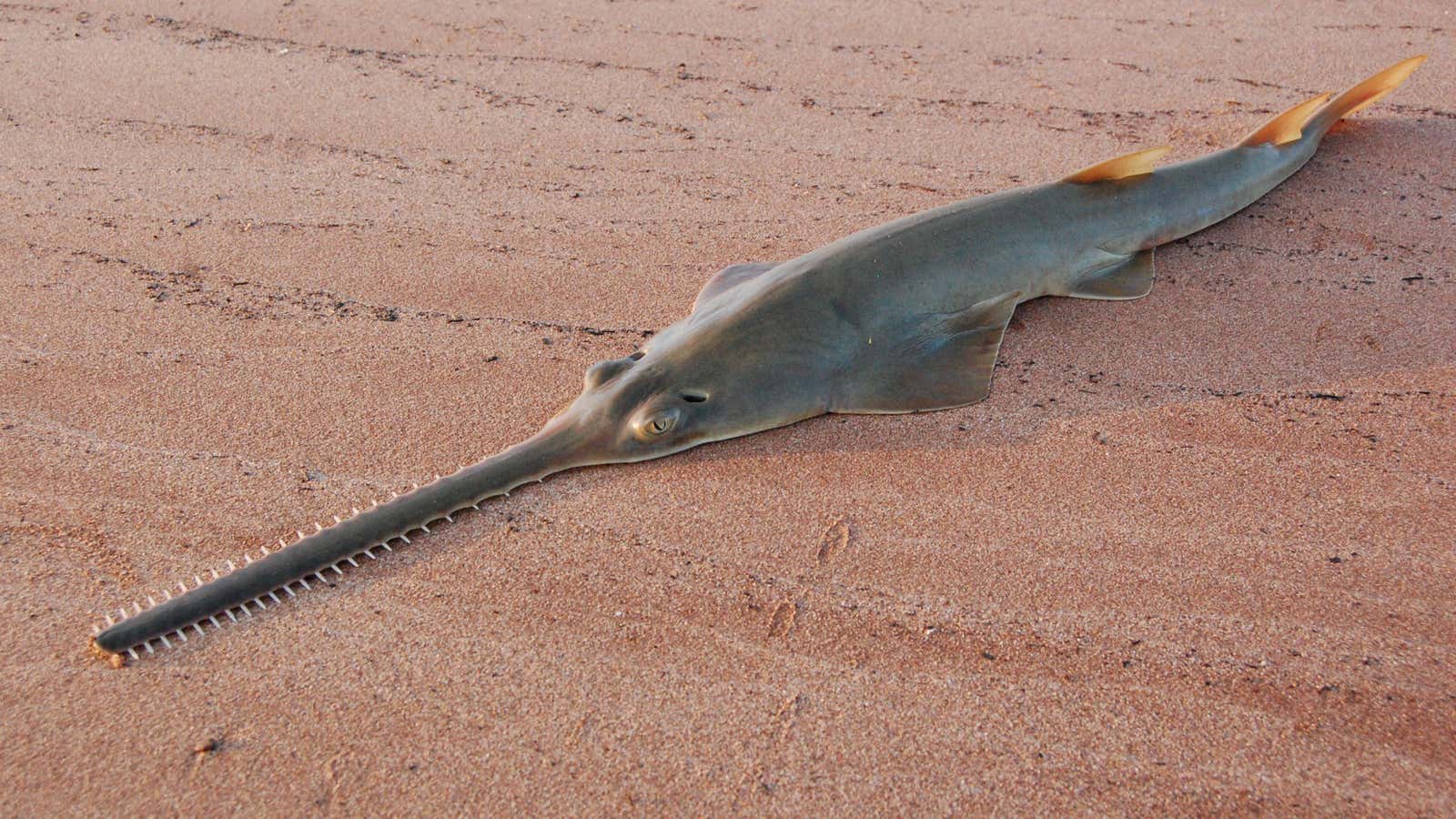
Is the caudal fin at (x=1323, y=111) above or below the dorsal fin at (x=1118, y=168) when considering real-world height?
above

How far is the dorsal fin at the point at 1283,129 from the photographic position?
4477 mm

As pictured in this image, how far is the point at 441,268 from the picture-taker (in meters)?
4.16

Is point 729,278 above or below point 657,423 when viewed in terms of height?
above

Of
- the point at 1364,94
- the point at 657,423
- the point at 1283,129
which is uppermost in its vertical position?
the point at 1364,94

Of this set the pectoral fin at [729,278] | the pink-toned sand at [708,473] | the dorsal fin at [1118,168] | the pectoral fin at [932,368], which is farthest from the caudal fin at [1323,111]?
the pectoral fin at [729,278]

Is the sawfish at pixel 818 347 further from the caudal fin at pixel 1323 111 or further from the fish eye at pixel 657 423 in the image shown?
the caudal fin at pixel 1323 111

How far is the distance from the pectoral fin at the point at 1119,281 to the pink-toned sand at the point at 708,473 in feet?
0.19

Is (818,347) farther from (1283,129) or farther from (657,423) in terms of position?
(1283,129)

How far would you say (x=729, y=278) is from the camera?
3.87 metres

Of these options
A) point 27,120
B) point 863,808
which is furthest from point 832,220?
point 27,120

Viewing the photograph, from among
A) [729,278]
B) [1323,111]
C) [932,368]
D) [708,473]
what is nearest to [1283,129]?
[1323,111]

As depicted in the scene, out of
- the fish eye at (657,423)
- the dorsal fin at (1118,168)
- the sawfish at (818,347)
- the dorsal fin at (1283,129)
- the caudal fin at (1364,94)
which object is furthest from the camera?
the caudal fin at (1364,94)

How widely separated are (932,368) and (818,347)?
1.24ft

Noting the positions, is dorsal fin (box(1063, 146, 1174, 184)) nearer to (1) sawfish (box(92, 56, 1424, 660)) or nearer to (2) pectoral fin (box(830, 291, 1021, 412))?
(1) sawfish (box(92, 56, 1424, 660))
